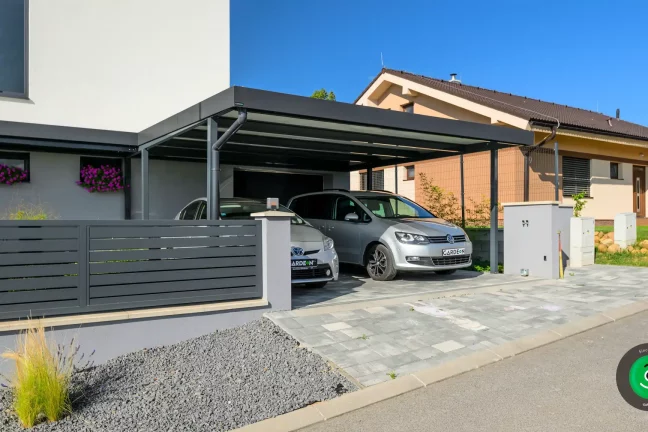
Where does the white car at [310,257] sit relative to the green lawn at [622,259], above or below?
above

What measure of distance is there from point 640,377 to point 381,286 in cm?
545

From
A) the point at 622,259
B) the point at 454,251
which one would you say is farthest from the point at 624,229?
the point at 454,251

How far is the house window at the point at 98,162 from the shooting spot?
32.2ft

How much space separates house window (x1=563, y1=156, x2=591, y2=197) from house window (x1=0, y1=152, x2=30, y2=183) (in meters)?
16.8

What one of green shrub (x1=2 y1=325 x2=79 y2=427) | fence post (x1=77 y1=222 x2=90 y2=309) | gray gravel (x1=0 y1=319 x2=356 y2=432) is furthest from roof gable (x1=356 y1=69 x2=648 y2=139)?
green shrub (x1=2 y1=325 x2=79 y2=427)

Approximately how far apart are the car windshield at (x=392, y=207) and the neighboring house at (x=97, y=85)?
14.4 feet

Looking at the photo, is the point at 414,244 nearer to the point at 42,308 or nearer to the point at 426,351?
the point at 426,351

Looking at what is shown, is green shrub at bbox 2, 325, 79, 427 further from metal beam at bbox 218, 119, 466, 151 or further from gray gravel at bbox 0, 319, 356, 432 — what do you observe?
metal beam at bbox 218, 119, 466, 151

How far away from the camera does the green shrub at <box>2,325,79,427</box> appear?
3715 millimetres

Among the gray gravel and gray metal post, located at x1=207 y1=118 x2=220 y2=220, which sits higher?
gray metal post, located at x1=207 y1=118 x2=220 y2=220

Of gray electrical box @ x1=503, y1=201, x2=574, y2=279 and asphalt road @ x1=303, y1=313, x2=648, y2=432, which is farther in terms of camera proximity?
gray electrical box @ x1=503, y1=201, x2=574, y2=279

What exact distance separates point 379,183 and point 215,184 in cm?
1442

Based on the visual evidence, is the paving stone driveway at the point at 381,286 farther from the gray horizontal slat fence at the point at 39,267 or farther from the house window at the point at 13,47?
the house window at the point at 13,47

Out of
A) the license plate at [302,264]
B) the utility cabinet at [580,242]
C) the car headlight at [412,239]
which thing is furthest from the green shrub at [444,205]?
the license plate at [302,264]
